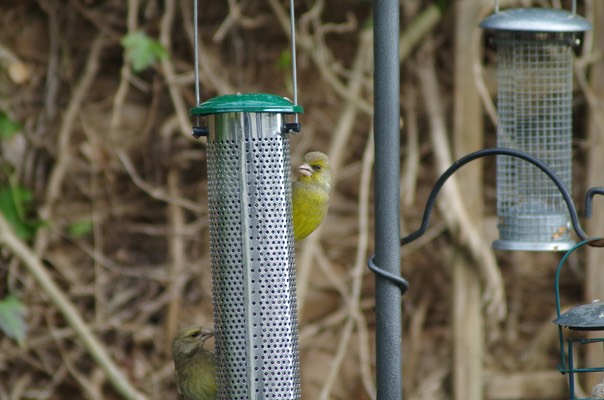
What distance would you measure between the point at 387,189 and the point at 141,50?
338cm

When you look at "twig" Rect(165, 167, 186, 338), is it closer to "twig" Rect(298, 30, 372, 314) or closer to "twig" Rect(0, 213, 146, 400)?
"twig" Rect(0, 213, 146, 400)

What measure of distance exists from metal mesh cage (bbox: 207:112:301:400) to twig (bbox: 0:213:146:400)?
2867 millimetres

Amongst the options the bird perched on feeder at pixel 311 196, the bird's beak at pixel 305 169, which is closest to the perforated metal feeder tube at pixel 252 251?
the bird's beak at pixel 305 169

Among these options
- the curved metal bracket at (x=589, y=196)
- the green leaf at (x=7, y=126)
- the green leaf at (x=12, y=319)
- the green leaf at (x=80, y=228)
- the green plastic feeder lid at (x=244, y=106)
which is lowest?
the green leaf at (x=12, y=319)

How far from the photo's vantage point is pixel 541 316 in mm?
6641

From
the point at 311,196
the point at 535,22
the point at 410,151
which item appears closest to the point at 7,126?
the point at 410,151

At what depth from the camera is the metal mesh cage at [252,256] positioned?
2986mm

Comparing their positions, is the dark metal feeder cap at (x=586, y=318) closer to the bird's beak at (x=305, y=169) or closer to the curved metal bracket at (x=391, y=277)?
the curved metal bracket at (x=391, y=277)

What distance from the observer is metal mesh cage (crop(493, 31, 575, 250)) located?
4.59 metres

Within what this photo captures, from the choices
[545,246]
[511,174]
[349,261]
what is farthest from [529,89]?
[349,261]

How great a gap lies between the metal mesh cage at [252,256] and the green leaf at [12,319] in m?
2.91

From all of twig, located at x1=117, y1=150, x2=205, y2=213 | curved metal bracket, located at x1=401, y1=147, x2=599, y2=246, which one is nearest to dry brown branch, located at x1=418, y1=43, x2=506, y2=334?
twig, located at x1=117, y1=150, x2=205, y2=213

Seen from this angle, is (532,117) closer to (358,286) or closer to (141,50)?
(358,286)

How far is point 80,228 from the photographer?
5.95 metres
